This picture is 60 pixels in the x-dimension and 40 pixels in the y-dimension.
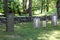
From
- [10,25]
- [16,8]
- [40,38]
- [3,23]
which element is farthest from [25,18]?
[16,8]

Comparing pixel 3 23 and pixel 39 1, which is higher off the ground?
pixel 39 1

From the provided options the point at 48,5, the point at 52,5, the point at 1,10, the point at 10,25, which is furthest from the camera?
the point at 52,5

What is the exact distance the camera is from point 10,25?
11680mm

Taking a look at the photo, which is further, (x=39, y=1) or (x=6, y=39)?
(x=39, y=1)

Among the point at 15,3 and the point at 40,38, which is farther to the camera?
the point at 15,3

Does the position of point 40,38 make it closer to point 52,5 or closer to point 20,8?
point 20,8

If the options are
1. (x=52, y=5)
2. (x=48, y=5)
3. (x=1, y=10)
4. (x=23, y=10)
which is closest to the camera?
(x=1, y=10)

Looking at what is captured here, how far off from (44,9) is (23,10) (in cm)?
694

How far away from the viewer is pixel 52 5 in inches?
1467

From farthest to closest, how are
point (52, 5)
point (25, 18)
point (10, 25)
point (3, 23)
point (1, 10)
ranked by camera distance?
point (52, 5) → point (1, 10) → point (25, 18) → point (3, 23) → point (10, 25)

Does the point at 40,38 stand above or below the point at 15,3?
below

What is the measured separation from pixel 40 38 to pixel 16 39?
4.02ft

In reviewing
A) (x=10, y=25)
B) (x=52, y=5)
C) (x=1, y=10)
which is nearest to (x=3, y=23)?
(x=10, y=25)

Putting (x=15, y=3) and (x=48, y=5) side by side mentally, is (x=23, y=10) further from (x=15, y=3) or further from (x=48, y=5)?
(x=48, y=5)
